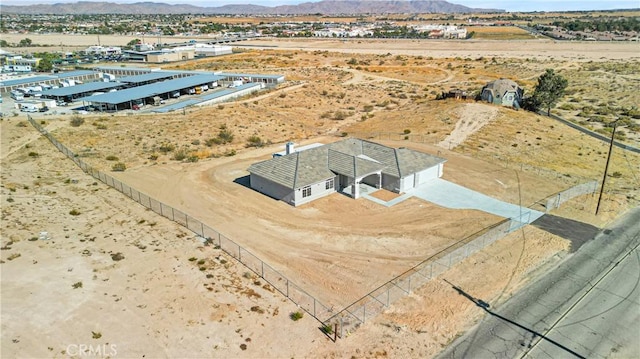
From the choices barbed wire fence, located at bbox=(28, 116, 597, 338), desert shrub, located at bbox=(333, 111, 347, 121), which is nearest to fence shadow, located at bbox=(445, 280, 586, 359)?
barbed wire fence, located at bbox=(28, 116, 597, 338)

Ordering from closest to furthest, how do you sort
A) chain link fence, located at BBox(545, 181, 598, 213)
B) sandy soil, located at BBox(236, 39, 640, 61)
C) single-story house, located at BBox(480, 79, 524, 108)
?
1. chain link fence, located at BBox(545, 181, 598, 213)
2. single-story house, located at BBox(480, 79, 524, 108)
3. sandy soil, located at BBox(236, 39, 640, 61)

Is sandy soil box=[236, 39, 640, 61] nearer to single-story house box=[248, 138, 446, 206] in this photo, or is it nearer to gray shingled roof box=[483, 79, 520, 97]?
gray shingled roof box=[483, 79, 520, 97]

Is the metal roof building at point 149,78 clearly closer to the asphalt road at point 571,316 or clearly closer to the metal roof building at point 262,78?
the metal roof building at point 262,78

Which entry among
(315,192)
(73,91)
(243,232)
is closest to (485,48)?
(73,91)

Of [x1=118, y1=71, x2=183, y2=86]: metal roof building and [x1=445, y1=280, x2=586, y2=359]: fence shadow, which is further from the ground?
[x1=118, y1=71, x2=183, y2=86]: metal roof building

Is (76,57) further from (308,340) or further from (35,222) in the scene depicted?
(308,340)

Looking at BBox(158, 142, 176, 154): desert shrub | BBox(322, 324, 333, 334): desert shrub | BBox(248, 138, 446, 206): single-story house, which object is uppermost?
BBox(248, 138, 446, 206): single-story house

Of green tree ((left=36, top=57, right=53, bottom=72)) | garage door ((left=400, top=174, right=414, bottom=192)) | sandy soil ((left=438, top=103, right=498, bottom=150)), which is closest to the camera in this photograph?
garage door ((left=400, top=174, right=414, bottom=192))
